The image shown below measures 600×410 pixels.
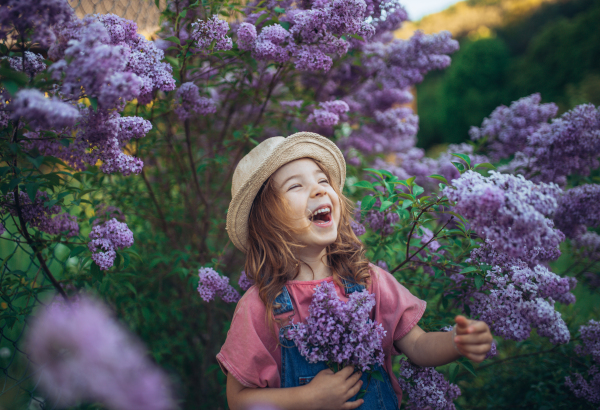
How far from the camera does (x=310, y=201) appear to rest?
161 centimetres

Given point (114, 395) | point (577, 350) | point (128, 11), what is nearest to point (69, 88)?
point (114, 395)

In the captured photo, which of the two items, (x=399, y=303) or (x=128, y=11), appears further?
(x=128, y=11)

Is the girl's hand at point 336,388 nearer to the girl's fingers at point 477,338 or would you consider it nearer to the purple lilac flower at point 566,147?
the girl's fingers at point 477,338

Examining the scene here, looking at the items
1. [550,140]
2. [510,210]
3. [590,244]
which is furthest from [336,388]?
[590,244]

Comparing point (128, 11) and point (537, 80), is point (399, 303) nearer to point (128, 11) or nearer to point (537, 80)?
point (128, 11)

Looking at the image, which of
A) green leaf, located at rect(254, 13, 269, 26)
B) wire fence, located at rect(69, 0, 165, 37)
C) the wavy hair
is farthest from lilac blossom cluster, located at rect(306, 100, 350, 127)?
wire fence, located at rect(69, 0, 165, 37)

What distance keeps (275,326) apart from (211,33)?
1.53m

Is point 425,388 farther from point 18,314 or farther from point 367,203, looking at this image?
point 18,314

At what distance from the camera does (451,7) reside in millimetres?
19578

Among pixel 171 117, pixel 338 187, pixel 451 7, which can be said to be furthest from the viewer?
pixel 451 7

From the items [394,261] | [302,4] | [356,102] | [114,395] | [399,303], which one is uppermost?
[302,4]

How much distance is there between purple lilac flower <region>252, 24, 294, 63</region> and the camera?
177 cm

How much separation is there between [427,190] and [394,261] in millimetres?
1445

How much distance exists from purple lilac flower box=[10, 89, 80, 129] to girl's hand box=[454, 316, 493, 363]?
5.00 feet
